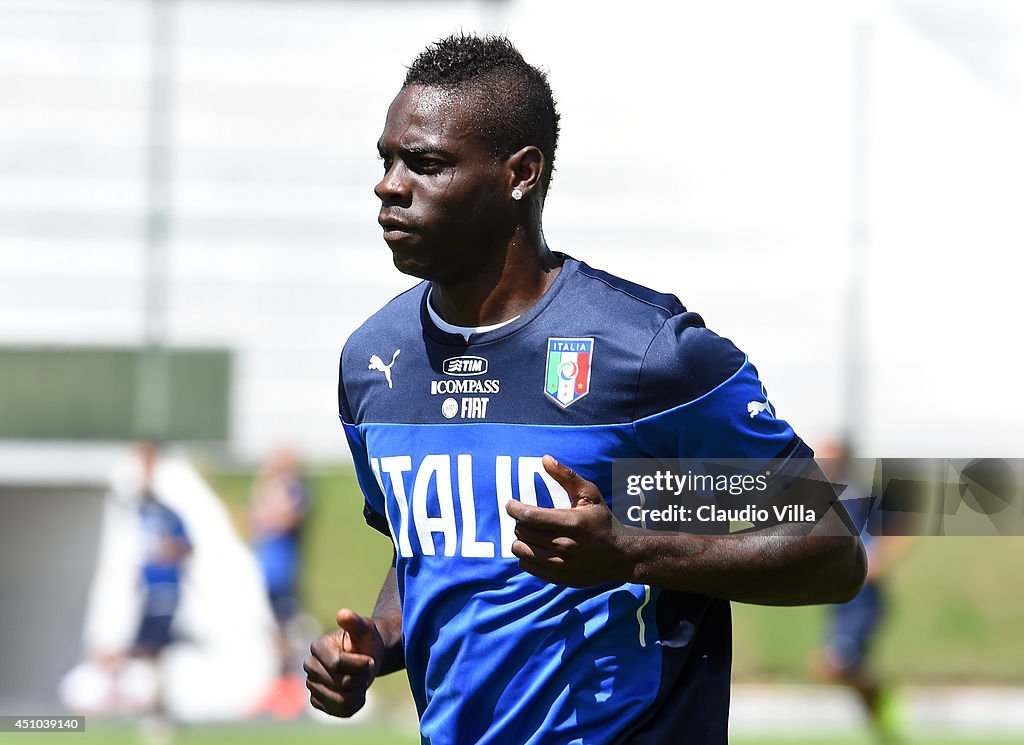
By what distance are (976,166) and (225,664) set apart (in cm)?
847

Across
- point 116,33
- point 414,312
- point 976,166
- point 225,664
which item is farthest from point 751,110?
point 414,312

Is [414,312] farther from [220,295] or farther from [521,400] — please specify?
[220,295]

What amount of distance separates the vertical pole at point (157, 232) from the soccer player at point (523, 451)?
32.2ft

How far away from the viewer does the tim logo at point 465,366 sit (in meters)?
2.93

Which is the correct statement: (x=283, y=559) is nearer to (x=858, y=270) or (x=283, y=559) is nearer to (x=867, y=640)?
(x=867, y=640)

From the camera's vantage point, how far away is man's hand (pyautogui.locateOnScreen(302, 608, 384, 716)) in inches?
110

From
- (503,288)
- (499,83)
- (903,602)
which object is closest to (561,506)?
(503,288)

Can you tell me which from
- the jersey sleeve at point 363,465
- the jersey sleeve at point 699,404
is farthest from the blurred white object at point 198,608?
the jersey sleeve at point 699,404

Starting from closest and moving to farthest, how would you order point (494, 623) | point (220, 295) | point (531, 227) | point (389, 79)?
point (494, 623)
point (531, 227)
point (220, 295)
point (389, 79)

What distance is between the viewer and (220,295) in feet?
44.0

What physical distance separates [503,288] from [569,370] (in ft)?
0.88

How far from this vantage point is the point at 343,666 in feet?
9.14

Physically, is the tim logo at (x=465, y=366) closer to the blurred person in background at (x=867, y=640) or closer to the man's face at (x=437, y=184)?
the man's face at (x=437, y=184)

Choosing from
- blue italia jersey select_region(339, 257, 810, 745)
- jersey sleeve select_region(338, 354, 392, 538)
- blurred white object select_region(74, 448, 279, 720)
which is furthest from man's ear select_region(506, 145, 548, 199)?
blurred white object select_region(74, 448, 279, 720)
